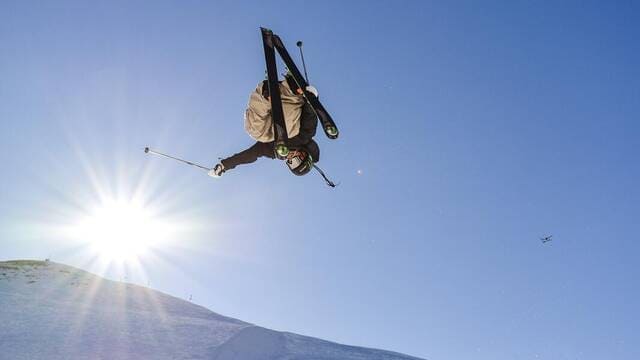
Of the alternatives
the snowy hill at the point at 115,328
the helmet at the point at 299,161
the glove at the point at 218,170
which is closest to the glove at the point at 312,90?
the helmet at the point at 299,161

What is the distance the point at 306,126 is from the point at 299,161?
63 centimetres

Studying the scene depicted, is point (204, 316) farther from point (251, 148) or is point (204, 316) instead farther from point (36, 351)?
point (251, 148)

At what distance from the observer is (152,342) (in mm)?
24891

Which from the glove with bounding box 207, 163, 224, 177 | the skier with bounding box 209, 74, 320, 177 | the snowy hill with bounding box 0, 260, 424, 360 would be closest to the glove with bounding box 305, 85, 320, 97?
the skier with bounding box 209, 74, 320, 177

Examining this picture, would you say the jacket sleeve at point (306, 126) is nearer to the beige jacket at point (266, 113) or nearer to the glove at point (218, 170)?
the beige jacket at point (266, 113)

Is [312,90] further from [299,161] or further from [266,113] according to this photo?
[299,161]

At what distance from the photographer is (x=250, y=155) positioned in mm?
8352

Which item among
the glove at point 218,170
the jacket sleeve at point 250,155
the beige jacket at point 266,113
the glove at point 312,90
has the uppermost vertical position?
the glove at point 312,90

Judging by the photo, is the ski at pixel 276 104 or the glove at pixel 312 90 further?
the glove at pixel 312 90

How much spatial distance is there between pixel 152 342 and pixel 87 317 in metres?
5.14

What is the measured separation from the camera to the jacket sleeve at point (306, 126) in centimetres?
797

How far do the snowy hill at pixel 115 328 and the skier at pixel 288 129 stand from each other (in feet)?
60.2

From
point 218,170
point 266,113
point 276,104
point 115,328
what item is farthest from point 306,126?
point 115,328

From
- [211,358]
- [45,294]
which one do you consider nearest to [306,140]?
[211,358]
